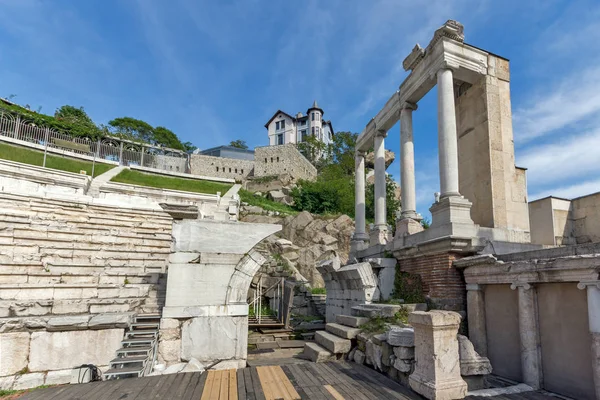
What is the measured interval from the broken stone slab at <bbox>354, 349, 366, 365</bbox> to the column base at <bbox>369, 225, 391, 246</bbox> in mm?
4755

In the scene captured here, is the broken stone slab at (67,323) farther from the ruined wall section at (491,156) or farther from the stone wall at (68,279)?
the ruined wall section at (491,156)

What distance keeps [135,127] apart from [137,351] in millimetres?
53459

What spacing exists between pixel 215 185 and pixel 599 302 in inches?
1092

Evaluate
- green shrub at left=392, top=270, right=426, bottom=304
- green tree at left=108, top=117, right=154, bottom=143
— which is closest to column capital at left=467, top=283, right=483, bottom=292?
green shrub at left=392, top=270, right=426, bottom=304

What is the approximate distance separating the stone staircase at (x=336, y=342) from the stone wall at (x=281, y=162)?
35958 mm

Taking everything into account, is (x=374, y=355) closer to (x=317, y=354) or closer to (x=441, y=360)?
(x=317, y=354)

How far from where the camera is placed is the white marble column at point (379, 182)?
1047cm

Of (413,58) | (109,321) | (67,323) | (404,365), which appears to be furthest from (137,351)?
(413,58)

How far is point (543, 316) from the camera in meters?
4.26

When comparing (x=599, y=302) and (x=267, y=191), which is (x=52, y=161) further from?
(x=599, y=302)

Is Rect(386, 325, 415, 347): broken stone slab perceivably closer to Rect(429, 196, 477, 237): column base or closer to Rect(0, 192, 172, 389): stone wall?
Rect(429, 196, 477, 237): column base

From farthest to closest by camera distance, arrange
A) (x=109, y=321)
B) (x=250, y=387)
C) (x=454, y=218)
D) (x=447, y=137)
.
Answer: (x=447, y=137)
(x=454, y=218)
(x=109, y=321)
(x=250, y=387)

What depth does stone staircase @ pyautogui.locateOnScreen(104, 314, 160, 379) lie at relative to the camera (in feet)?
13.8

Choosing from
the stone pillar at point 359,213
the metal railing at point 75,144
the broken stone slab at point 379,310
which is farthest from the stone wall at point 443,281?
the metal railing at point 75,144
